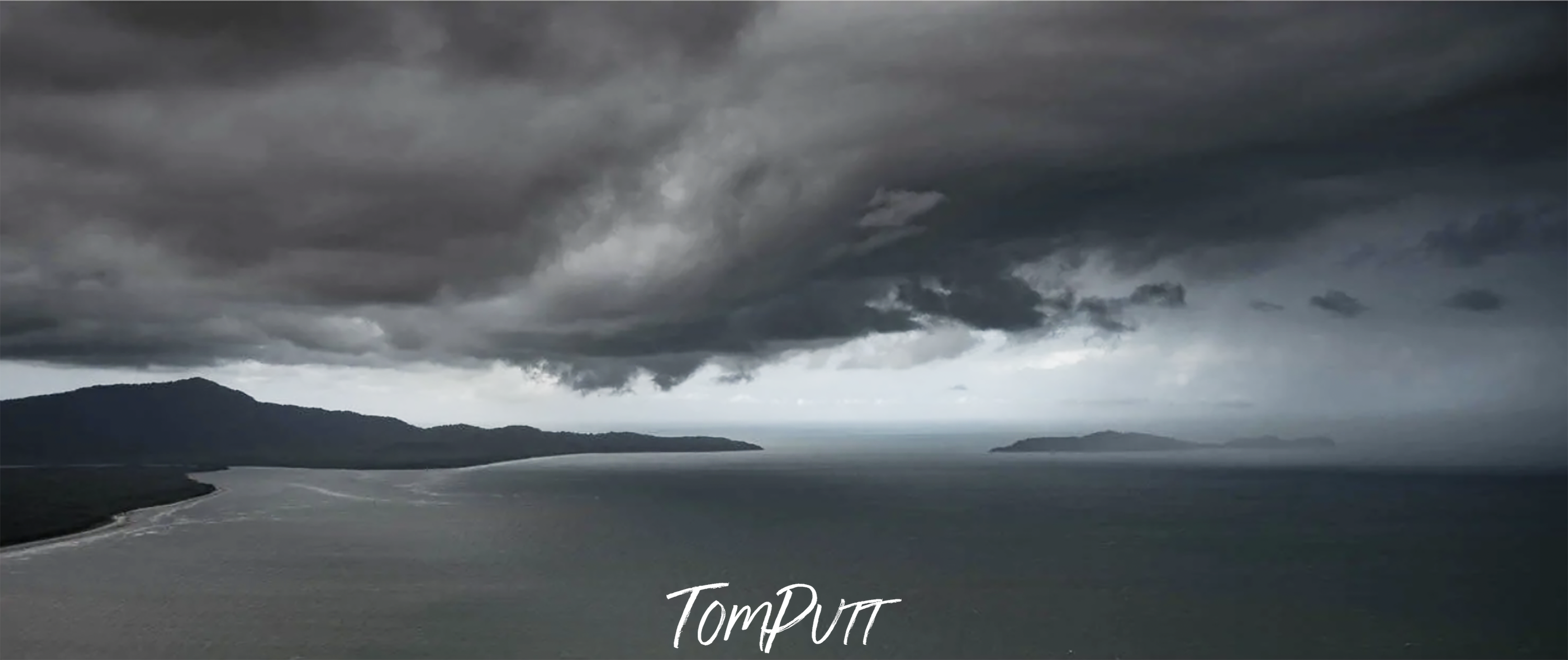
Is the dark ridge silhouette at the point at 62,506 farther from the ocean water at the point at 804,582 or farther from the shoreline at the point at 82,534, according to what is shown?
the ocean water at the point at 804,582

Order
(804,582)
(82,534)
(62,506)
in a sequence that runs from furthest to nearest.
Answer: (62,506)
(82,534)
(804,582)

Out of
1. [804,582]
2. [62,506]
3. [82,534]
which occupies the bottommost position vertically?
[804,582]

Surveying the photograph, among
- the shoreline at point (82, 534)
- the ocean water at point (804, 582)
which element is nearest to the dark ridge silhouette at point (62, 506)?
the shoreline at point (82, 534)

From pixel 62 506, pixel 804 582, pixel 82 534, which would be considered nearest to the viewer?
pixel 804 582

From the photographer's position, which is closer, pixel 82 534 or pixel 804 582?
pixel 804 582

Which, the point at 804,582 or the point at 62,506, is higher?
the point at 62,506

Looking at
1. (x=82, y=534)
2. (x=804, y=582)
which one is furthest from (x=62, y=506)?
(x=804, y=582)

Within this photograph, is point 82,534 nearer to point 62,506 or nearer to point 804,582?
point 62,506

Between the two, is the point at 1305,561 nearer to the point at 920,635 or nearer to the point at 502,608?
the point at 920,635

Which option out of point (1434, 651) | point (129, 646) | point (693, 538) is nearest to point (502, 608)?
point (129, 646)
